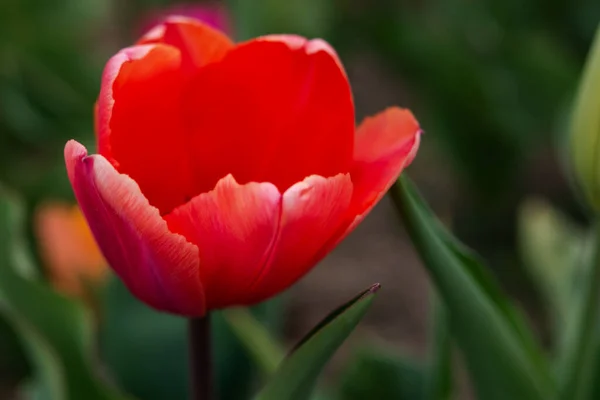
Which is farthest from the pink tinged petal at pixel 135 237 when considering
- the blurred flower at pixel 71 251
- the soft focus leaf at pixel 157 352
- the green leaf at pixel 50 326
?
the blurred flower at pixel 71 251

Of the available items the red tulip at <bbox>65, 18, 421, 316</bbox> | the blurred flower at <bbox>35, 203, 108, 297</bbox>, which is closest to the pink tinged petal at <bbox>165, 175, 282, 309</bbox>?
the red tulip at <bbox>65, 18, 421, 316</bbox>

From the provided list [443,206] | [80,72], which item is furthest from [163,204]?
[443,206]

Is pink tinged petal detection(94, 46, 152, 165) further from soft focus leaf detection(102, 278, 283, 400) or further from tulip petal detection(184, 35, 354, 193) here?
soft focus leaf detection(102, 278, 283, 400)

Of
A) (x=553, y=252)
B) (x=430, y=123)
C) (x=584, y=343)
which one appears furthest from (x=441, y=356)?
(x=430, y=123)

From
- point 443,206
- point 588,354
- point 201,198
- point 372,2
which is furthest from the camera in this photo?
point 372,2

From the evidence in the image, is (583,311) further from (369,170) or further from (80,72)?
(80,72)

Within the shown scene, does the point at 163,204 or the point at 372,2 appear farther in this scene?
the point at 372,2

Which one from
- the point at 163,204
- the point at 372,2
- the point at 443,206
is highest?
the point at 163,204

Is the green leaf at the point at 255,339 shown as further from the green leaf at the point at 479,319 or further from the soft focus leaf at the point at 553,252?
the soft focus leaf at the point at 553,252
